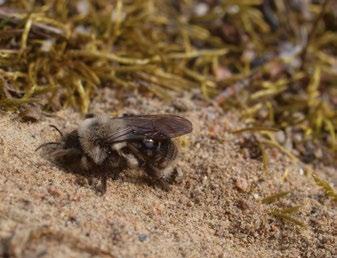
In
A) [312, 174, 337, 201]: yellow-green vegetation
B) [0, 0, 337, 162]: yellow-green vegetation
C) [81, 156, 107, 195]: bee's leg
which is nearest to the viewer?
[81, 156, 107, 195]: bee's leg

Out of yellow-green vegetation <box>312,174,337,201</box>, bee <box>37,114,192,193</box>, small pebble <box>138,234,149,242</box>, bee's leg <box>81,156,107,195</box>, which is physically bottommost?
yellow-green vegetation <box>312,174,337,201</box>

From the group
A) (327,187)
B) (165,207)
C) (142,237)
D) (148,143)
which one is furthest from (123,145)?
(327,187)

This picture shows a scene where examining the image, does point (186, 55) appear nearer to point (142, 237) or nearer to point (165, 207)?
point (165, 207)

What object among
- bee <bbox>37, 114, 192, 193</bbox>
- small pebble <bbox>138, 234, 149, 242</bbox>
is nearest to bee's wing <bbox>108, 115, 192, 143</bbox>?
bee <bbox>37, 114, 192, 193</bbox>

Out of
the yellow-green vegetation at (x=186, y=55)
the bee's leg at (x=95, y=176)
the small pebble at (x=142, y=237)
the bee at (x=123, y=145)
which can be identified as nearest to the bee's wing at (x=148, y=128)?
the bee at (x=123, y=145)

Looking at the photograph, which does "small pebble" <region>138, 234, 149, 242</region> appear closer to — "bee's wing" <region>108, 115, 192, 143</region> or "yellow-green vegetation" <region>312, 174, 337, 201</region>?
"bee's wing" <region>108, 115, 192, 143</region>

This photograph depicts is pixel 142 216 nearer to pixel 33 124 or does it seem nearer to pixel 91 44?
pixel 33 124
